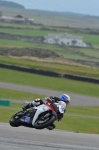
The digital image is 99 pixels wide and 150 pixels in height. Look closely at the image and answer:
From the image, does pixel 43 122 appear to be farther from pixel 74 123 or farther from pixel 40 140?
pixel 74 123

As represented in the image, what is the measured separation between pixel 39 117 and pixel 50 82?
102ft

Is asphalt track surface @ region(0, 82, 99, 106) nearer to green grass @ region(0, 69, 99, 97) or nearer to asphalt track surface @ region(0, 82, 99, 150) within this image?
green grass @ region(0, 69, 99, 97)

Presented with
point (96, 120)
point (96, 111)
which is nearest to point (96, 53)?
point (96, 111)

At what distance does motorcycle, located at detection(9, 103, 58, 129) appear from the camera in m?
15.9

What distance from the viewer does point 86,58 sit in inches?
3457

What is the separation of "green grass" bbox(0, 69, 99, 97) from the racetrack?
26071 mm

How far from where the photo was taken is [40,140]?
52.6 ft

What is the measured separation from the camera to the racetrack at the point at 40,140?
14523 mm

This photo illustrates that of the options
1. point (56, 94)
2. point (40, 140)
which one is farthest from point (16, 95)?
point (40, 140)

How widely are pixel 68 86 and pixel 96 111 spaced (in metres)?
10.9

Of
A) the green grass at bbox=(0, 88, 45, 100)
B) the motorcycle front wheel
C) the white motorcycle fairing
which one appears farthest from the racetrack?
the green grass at bbox=(0, 88, 45, 100)

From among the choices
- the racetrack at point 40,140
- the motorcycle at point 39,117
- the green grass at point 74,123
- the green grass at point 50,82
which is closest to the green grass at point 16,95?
the green grass at point 50,82

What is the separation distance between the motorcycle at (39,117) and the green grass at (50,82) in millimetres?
28106

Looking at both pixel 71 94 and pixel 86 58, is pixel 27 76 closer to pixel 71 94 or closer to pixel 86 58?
pixel 71 94
